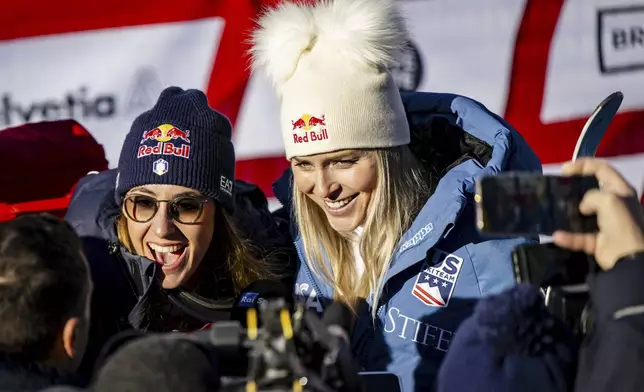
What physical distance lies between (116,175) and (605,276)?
1.52 meters

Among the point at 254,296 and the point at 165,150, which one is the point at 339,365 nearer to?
the point at 254,296

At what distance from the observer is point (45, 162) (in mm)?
2930

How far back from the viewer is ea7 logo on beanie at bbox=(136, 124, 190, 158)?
249 cm

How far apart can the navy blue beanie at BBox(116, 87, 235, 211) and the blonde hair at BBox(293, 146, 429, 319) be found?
19cm

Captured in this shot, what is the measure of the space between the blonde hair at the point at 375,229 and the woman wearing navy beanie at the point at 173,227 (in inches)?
6.7

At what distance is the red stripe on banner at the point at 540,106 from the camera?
3.88 meters

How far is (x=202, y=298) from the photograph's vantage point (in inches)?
98.0

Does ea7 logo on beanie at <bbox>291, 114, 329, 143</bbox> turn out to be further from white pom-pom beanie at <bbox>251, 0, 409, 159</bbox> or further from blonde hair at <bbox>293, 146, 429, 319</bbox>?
blonde hair at <bbox>293, 146, 429, 319</bbox>

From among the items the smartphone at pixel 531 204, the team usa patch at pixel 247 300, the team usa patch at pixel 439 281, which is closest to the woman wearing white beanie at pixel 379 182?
the team usa patch at pixel 439 281

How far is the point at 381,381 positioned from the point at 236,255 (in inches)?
28.5

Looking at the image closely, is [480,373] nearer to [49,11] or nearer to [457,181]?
[457,181]

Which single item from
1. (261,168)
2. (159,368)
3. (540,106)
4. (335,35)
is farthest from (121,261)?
(540,106)

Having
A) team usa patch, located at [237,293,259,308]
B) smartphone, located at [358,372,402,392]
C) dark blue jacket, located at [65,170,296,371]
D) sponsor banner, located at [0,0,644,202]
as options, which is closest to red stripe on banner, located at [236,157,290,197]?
sponsor banner, located at [0,0,644,202]

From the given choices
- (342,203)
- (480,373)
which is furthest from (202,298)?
(480,373)
